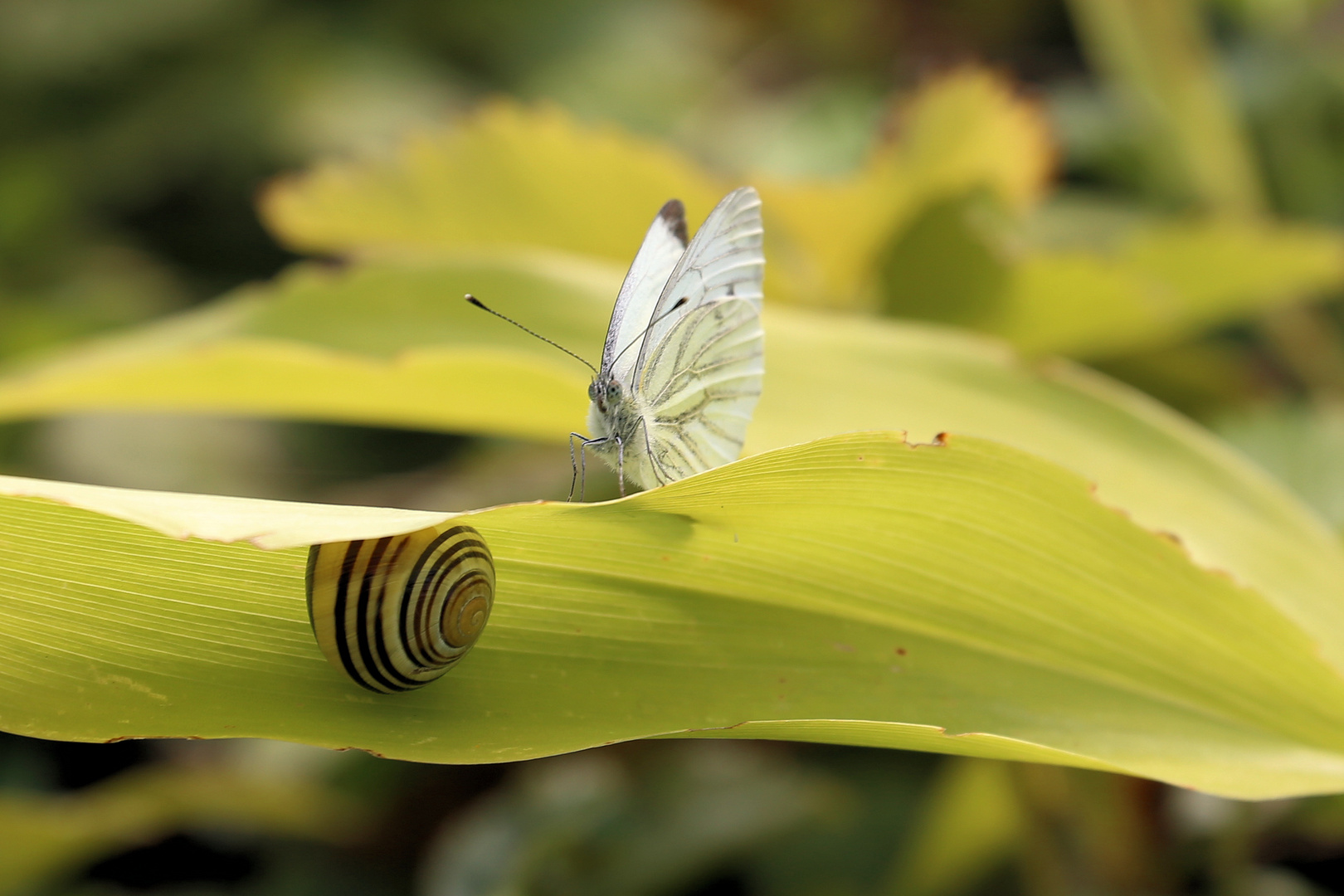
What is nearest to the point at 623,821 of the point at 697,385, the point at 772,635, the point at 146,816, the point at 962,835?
the point at 962,835

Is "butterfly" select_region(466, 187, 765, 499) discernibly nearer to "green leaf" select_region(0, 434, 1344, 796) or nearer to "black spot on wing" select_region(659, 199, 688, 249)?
"black spot on wing" select_region(659, 199, 688, 249)

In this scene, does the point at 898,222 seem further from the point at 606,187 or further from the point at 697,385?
the point at 697,385

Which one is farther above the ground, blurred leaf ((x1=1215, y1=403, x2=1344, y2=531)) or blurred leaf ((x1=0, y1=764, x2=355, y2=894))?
blurred leaf ((x1=1215, y1=403, x2=1344, y2=531))

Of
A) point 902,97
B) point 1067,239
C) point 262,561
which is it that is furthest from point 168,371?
point 1067,239

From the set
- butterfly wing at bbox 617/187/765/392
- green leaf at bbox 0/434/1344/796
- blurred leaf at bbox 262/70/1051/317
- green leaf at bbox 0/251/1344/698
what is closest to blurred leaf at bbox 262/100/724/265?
blurred leaf at bbox 262/70/1051/317

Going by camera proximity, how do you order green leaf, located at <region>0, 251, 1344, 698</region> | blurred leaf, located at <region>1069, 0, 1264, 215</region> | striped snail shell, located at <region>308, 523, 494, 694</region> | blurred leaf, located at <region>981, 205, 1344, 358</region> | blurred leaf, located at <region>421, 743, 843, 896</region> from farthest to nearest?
blurred leaf, located at <region>1069, 0, 1264, 215</region> < blurred leaf, located at <region>421, 743, 843, 896</region> < blurred leaf, located at <region>981, 205, 1344, 358</region> < green leaf, located at <region>0, 251, 1344, 698</region> < striped snail shell, located at <region>308, 523, 494, 694</region>

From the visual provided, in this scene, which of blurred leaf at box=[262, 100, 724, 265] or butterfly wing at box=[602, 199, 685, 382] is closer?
butterfly wing at box=[602, 199, 685, 382]
